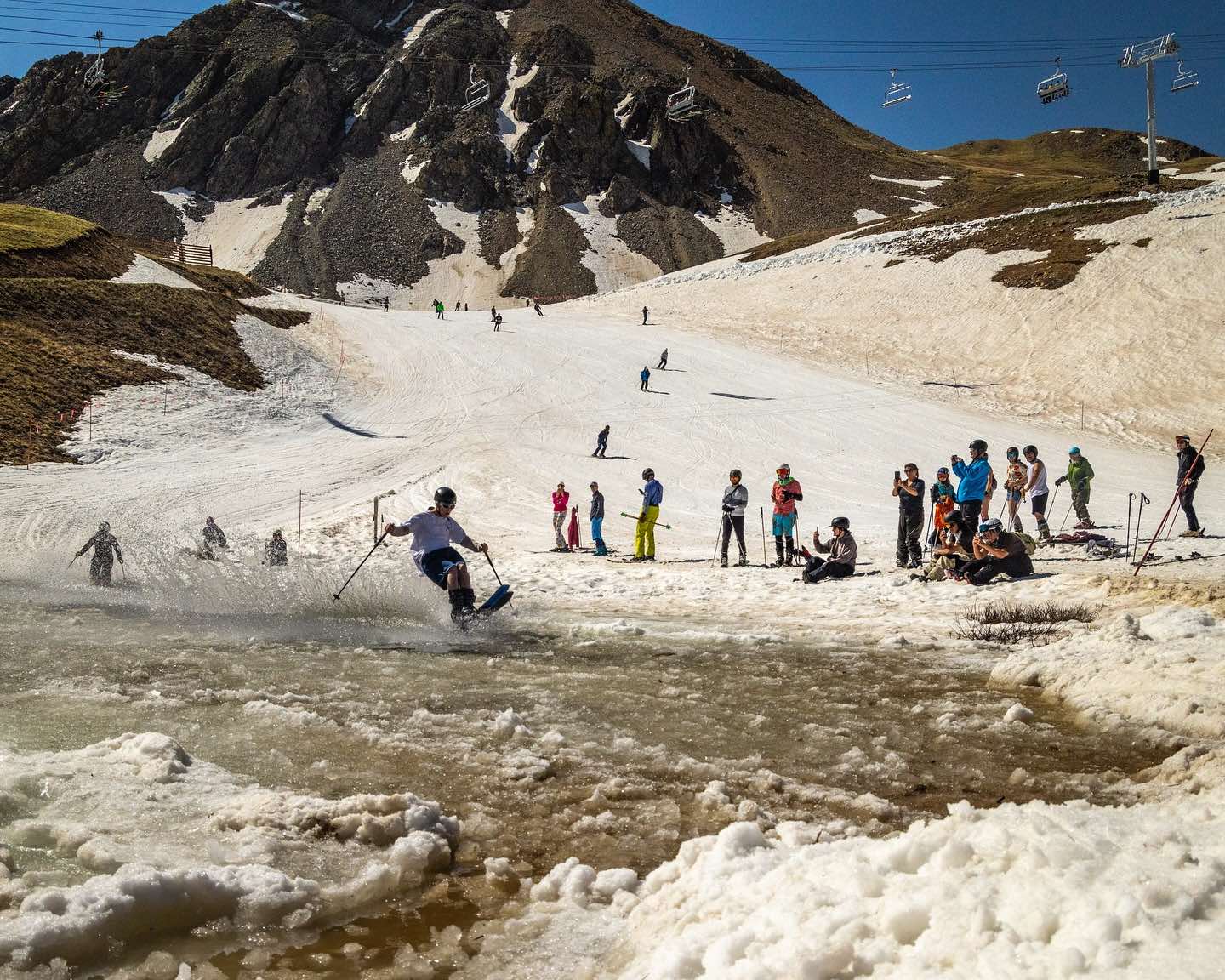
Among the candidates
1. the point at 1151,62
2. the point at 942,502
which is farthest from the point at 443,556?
the point at 1151,62

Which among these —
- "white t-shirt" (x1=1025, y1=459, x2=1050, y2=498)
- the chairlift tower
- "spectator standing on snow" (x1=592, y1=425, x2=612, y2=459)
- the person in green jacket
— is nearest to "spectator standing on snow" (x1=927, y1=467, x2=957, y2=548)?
"white t-shirt" (x1=1025, y1=459, x2=1050, y2=498)

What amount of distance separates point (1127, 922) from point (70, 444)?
28.8 metres

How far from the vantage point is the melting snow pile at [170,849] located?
12.2 ft

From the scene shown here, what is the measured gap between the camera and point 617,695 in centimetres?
781

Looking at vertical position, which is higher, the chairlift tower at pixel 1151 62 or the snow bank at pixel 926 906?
the chairlift tower at pixel 1151 62

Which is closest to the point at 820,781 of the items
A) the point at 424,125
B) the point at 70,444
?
the point at 70,444

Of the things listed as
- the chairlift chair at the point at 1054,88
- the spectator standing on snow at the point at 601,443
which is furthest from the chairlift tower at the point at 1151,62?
the spectator standing on snow at the point at 601,443

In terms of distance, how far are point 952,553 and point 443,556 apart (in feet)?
26.0

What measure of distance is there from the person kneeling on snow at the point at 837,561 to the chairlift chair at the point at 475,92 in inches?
4137

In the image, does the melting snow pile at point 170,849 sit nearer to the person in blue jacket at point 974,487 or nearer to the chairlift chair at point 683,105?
the person in blue jacket at point 974,487

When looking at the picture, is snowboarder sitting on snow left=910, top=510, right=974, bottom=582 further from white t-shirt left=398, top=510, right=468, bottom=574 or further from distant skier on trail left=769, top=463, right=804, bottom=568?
white t-shirt left=398, top=510, right=468, bottom=574

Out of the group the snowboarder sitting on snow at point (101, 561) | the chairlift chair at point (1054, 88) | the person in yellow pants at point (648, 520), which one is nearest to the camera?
the snowboarder sitting on snow at point (101, 561)

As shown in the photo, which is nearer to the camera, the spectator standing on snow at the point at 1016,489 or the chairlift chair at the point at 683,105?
the spectator standing on snow at the point at 1016,489

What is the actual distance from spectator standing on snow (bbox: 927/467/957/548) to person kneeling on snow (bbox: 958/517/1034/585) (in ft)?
4.59
